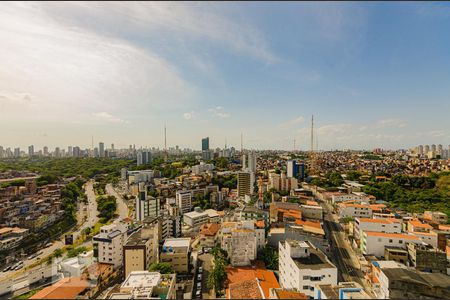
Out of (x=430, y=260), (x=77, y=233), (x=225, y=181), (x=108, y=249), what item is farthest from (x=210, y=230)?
(x=225, y=181)

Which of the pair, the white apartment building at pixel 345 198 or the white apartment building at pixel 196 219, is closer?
the white apartment building at pixel 196 219

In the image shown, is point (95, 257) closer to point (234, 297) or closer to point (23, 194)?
point (234, 297)

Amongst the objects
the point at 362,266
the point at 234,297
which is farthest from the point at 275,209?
the point at 234,297

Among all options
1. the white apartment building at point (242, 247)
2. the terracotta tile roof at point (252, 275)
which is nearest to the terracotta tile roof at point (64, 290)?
the terracotta tile roof at point (252, 275)

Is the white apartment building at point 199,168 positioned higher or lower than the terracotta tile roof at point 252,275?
higher

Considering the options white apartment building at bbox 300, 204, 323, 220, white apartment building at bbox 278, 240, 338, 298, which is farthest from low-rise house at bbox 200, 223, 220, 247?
white apartment building at bbox 300, 204, 323, 220

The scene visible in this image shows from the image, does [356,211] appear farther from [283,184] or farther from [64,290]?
[64,290]

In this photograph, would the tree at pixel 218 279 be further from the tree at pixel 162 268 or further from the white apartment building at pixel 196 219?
the white apartment building at pixel 196 219
